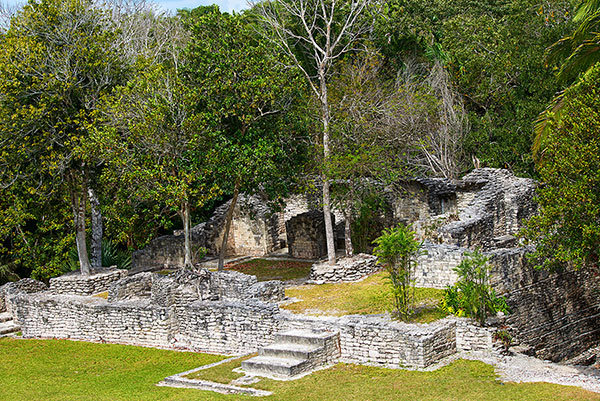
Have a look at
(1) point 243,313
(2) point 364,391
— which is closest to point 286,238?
(1) point 243,313

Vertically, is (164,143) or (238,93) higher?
(238,93)

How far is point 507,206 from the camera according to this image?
24984 mm

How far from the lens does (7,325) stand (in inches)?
864

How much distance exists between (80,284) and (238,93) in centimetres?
808

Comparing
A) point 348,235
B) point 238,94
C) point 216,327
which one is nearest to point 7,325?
point 216,327

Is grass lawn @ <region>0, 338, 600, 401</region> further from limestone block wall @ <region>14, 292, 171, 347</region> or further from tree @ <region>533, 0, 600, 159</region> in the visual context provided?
tree @ <region>533, 0, 600, 159</region>

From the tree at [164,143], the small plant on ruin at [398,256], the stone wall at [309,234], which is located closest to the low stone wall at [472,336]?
the small plant on ruin at [398,256]

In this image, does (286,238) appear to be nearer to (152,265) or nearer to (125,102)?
(152,265)

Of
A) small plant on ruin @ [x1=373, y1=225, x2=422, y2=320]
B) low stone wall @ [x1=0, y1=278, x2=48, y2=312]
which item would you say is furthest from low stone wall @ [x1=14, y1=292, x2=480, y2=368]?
low stone wall @ [x1=0, y1=278, x2=48, y2=312]

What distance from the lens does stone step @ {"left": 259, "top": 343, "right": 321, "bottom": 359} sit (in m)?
14.7

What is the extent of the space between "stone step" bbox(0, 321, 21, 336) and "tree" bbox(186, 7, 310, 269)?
731cm

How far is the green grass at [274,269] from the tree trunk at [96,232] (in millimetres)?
4852

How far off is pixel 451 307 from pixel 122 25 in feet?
78.8

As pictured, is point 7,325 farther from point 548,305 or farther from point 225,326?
point 548,305
